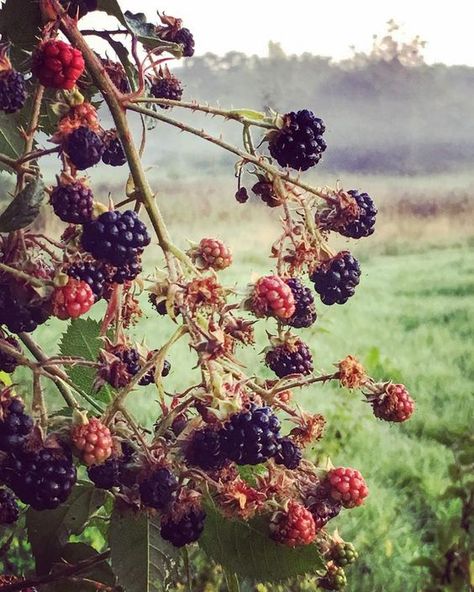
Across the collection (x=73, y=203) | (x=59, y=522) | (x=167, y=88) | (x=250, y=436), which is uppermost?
(x=167, y=88)

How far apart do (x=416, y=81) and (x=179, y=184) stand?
0.45 meters

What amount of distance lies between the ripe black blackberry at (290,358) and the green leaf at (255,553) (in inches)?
4.0

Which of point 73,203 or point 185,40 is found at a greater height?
point 185,40

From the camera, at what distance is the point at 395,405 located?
58cm

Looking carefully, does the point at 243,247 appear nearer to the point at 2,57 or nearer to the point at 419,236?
A: the point at 419,236

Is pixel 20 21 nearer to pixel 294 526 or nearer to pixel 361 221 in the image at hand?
pixel 361 221

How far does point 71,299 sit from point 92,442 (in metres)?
0.08

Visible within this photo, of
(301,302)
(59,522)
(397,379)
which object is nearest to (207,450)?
(301,302)

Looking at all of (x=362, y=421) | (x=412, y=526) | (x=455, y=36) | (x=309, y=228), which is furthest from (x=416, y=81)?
(x=309, y=228)

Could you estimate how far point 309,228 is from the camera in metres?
0.55

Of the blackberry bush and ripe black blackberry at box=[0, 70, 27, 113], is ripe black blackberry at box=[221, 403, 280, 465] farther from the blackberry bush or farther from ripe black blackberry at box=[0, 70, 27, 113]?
ripe black blackberry at box=[0, 70, 27, 113]

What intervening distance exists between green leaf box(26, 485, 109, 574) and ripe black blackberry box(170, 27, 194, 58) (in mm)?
332

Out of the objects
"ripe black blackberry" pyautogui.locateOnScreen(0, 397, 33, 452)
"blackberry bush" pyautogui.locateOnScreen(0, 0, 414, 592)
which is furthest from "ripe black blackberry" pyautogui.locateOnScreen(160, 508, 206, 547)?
"ripe black blackberry" pyautogui.locateOnScreen(0, 397, 33, 452)

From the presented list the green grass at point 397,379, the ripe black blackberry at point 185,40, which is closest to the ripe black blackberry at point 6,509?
the ripe black blackberry at point 185,40
